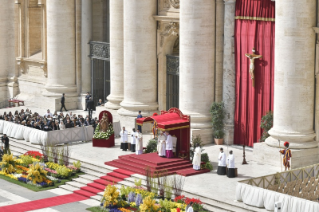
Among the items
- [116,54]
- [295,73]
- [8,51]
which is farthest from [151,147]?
[8,51]

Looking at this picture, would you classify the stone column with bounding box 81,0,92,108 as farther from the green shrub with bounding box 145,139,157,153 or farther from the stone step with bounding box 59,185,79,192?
the stone step with bounding box 59,185,79,192

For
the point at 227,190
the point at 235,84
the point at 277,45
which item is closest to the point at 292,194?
the point at 227,190

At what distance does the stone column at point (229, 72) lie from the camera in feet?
153

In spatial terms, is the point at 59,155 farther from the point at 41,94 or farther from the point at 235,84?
the point at 41,94

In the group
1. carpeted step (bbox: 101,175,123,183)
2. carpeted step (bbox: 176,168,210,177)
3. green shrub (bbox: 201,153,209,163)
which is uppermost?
green shrub (bbox: 201,153,209,163)

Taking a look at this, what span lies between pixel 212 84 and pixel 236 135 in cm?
324

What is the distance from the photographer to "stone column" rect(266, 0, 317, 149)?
134 feet

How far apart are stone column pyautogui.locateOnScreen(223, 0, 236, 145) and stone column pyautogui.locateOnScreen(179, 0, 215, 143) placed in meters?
0.76

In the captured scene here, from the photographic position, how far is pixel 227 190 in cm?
3812

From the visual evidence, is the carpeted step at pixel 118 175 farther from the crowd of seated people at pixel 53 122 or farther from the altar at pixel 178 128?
the crowd of seated people at pixel 53 122

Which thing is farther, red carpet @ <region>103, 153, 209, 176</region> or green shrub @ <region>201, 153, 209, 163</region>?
green shrub @ <region>201, 153, 209, 163</region>

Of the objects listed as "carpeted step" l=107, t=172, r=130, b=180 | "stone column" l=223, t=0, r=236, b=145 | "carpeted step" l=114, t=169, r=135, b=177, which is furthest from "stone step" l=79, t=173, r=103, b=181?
"stone column" l=223, t=0, r=236, b=145

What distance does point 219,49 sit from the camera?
47.2 m

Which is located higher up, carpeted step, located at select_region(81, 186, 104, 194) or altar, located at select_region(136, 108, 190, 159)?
altar, located at select_region(136, 108, 190, 159)
